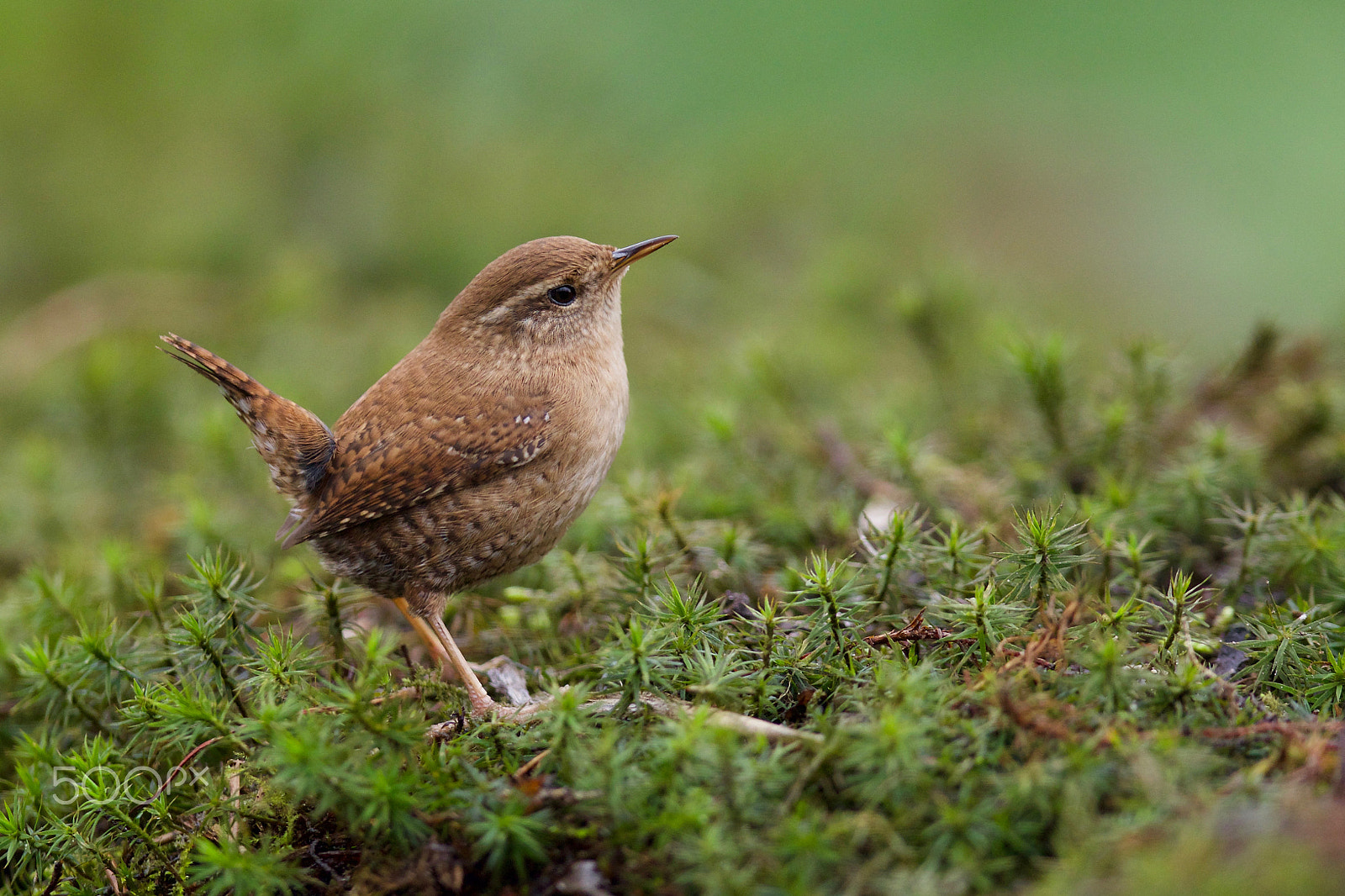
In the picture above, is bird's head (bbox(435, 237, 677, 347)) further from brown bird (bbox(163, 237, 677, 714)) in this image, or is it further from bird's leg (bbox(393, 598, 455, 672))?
bird's leg (bbox(393, 598, 455, 672))

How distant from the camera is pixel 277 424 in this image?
323 cm

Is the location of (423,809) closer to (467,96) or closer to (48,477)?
(48,477)

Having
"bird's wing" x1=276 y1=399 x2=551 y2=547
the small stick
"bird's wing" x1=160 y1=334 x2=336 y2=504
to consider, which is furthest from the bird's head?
the small stick

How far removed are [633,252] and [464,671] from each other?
5.39 feet

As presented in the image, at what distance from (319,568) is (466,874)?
2.07 meters

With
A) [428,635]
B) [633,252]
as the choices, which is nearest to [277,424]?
[428,635]

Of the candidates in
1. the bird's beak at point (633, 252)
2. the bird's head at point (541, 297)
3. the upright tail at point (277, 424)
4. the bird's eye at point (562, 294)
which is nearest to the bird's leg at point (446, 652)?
the upright tail at point (277, 424)

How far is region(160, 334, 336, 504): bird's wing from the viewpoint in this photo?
3207mm

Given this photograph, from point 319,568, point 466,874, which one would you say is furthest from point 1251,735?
point 319,568

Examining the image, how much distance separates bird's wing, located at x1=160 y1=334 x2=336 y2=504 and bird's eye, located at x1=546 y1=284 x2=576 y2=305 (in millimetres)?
920

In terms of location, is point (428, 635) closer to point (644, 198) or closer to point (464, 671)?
point (464, 671)

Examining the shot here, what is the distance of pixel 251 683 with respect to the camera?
8.54ft

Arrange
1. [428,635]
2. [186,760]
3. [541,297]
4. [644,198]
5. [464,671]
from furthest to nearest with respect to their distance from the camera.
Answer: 1. [644,198]
2. [541,297]
3. [428,635]
4. [464,671]
5. [186,760]

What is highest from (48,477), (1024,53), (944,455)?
(1024,53)
